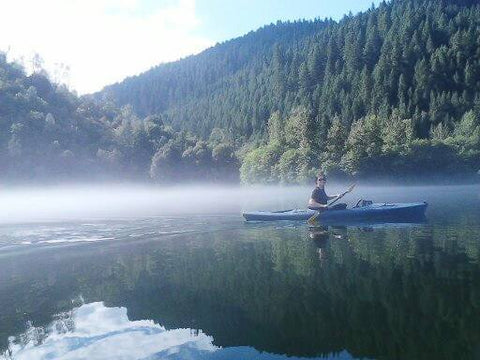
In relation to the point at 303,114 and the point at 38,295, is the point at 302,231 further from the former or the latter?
the point at 303,114

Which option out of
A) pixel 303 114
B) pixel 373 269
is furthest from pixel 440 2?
pixel 373 269

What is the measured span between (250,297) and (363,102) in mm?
114201

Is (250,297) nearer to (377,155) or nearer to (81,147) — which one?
(377,155)

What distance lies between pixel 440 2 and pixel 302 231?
175 meters

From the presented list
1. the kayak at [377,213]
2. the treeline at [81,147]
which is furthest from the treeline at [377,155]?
the kayak at [377,213]

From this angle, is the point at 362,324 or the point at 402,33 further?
the point at 402,33

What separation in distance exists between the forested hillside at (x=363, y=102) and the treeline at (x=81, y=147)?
11.2m

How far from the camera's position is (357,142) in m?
75.6

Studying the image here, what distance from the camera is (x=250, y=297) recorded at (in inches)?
448

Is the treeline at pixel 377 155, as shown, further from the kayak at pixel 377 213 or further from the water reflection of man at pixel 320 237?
the water reflection of man at pixel 320 237

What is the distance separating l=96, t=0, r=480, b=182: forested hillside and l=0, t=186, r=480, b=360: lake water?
57.5 meters

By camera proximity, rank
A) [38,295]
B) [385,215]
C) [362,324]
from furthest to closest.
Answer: [385,215] → [38,295] → [362,324]

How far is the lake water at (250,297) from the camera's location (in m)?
8.48

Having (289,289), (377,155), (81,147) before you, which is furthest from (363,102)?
(289,289)
